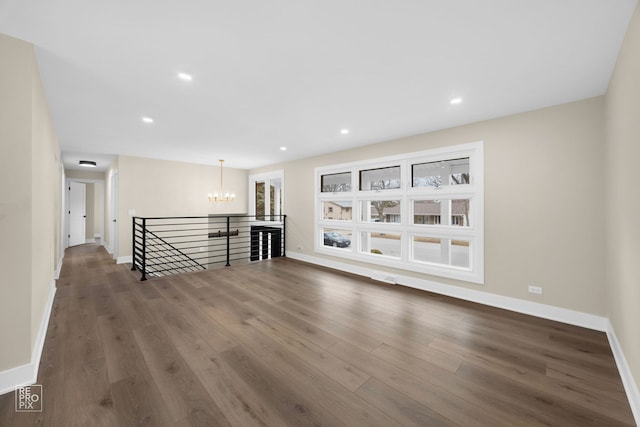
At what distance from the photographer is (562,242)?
277 cm

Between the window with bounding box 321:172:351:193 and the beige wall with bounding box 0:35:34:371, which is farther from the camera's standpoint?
the window with bounding box 321:172:351:193

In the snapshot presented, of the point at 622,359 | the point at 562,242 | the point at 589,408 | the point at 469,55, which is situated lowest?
the point at 589,408

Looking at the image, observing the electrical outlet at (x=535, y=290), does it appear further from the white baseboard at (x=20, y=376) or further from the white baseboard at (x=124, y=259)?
the white baseboard at (x=124, y=259)

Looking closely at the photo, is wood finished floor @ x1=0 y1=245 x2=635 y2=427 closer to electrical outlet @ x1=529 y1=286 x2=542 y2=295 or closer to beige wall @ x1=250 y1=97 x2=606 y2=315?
electrical outlet @ x1=529 y1=286 x2=542 y2=295

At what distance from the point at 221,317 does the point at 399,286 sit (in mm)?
2730

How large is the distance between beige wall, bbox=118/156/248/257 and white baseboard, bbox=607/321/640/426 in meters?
7.56

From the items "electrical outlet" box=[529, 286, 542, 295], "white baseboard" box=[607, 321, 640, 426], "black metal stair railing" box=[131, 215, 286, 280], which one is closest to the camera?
"white baseboard" box=[607, 321, 640, 426]

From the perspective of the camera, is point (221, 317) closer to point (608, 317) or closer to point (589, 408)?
point (589, 408)

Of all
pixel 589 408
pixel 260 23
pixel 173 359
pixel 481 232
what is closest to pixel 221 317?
pixel 173 359

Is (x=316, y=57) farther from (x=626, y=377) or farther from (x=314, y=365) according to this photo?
(x=626, y=377)

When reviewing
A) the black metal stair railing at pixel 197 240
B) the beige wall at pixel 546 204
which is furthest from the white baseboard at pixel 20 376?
the beige wall at pixel 546 204

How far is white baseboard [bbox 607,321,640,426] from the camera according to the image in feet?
4.94

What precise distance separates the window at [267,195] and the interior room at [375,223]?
8.34ft

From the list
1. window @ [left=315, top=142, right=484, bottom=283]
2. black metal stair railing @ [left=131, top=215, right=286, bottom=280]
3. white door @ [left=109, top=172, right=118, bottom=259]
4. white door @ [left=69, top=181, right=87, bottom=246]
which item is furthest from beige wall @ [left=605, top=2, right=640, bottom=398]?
white door @ [left=69, top=181, right=87, bottom=246]
